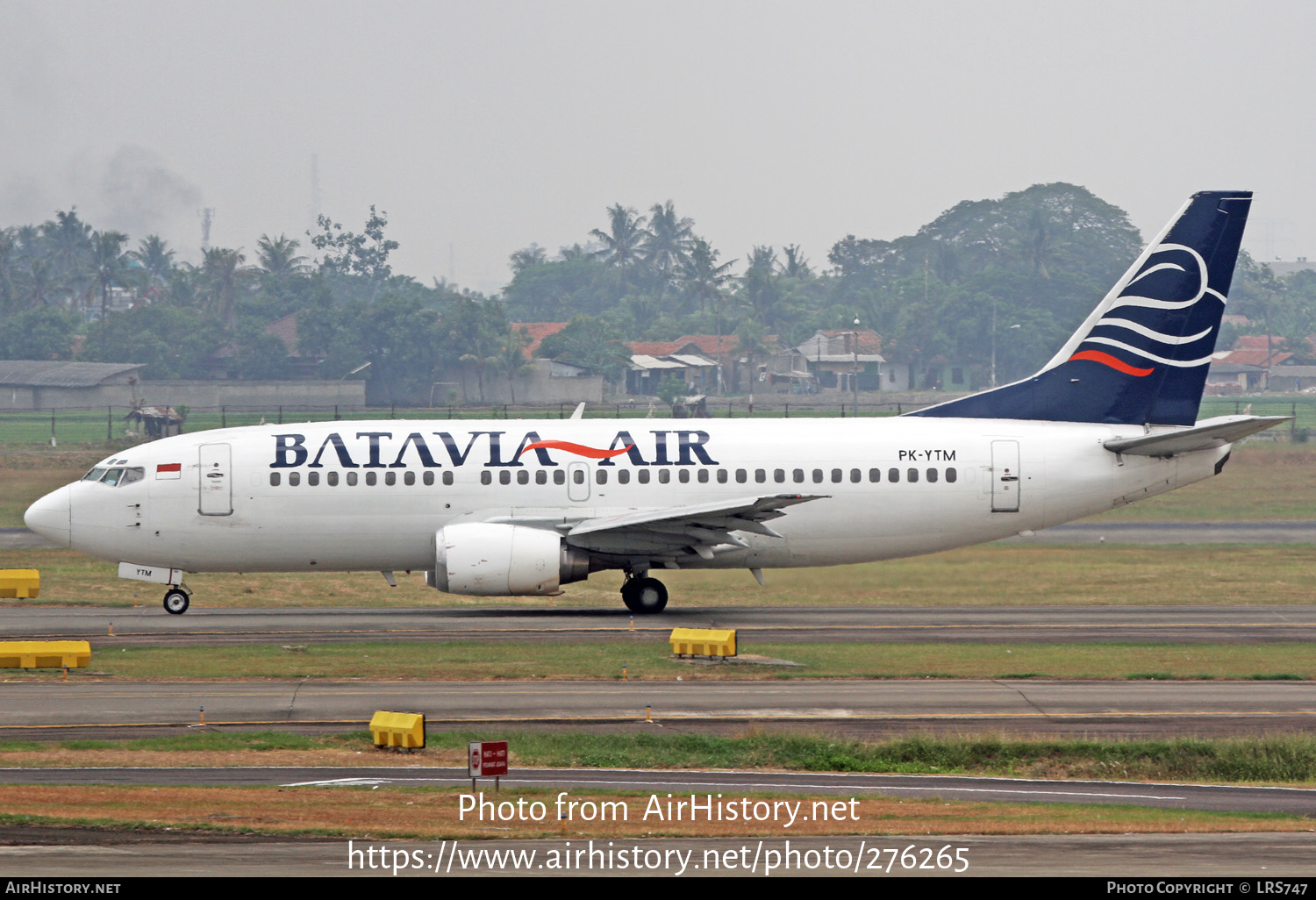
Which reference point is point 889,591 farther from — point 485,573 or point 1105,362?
point 485,573

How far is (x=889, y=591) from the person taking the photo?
40.6 meters

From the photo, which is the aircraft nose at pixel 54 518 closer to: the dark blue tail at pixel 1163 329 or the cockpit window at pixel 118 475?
the cockpit window at pixel 118 475

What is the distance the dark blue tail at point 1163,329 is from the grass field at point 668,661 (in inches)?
306

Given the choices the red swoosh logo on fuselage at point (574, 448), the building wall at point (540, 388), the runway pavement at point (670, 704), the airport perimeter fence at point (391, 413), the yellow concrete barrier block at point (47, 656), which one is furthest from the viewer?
the building wall at point (540, 388)

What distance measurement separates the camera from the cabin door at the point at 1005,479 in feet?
124

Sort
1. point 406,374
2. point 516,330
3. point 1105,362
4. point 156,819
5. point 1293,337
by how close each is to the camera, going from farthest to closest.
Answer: point 1293,337 → point 516,330 → point 406,374 → point 1105,362 → point 156,819

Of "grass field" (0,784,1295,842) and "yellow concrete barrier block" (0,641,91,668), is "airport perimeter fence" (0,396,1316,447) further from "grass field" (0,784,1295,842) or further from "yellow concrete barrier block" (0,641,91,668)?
"grass field" (0,784,1295,842)

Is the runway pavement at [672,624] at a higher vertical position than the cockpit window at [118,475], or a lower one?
lower

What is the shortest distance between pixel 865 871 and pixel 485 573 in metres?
21.1

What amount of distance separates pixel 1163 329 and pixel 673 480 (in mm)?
13578

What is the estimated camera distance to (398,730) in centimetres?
2330

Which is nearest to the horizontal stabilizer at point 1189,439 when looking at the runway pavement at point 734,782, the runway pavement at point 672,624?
the runway pavement at point 672,624

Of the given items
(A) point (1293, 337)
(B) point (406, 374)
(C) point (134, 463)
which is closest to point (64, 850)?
(C) point (134, 463)

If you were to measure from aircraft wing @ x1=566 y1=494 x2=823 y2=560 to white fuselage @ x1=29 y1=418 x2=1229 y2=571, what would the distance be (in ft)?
1.87
